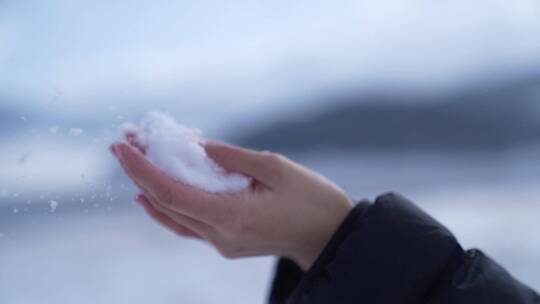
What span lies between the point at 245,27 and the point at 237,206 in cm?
118

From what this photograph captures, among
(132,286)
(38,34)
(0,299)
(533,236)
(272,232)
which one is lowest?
(132,286)

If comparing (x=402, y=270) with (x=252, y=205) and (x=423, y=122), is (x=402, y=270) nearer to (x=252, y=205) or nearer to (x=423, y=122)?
(x=252, y=205)

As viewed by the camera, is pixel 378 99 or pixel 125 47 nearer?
pixel 125 47

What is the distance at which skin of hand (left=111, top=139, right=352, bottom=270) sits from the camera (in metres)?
0.53

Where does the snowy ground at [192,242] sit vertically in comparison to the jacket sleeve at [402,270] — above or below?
below

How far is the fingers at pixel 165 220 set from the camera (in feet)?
1.92

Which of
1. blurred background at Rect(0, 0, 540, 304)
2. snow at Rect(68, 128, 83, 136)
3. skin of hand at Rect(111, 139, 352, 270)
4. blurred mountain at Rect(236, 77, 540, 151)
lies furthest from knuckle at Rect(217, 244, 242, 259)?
blurred mountain at Rect(236, 77, 540, 151)

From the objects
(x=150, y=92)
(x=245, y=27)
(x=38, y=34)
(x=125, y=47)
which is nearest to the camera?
(x=38, y=34)

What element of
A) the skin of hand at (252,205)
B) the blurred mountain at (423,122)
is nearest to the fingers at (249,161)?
the skin of hand at (252,205)

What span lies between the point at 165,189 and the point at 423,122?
7.24 ft

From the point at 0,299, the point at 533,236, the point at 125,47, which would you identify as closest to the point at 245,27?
the point at 125,47

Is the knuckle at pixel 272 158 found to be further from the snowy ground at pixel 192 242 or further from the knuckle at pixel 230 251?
the snowy ground at pixel 192 242

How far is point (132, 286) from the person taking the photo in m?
1.52

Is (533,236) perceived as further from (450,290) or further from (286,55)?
(450,290)
